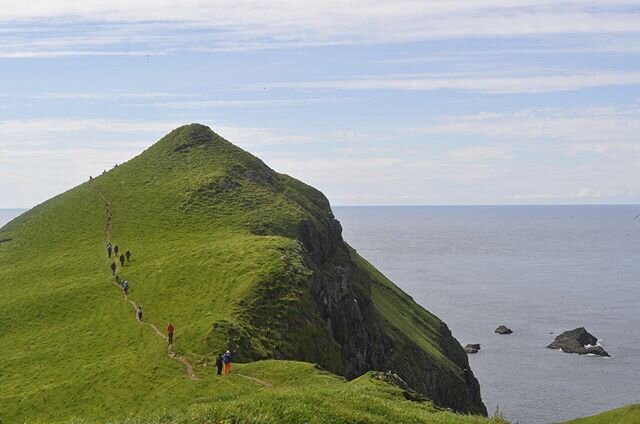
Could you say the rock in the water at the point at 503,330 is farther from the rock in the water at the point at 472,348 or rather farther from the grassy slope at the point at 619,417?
the grassy slope at the point at 619,417

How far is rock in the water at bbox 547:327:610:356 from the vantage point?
6393 inches

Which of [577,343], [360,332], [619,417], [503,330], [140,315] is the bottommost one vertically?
[577,343]

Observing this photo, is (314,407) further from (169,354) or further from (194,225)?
(194,225)

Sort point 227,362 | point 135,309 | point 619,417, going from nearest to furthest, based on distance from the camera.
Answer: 1. point 227,362
2. point 619,417
3. point 135,309

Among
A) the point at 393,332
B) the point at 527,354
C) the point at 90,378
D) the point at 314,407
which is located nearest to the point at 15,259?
the point at 90,378

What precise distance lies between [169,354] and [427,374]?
52654mm

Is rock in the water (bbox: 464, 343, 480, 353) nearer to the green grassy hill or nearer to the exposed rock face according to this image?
the green grassy hill

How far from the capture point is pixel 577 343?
168 meters

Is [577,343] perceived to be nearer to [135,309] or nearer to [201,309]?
[201,309]

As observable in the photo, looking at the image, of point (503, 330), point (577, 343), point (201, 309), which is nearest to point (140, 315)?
point (201, 309)

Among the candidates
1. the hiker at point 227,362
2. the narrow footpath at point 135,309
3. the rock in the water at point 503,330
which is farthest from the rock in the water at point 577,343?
the hiker at point 227,362

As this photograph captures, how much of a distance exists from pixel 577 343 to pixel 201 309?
413 feet

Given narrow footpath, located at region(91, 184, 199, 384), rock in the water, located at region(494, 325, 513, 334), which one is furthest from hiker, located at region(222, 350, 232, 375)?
rock in the water, located at region(494, 325, 513, 334)

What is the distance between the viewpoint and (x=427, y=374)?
100438 millimetres
